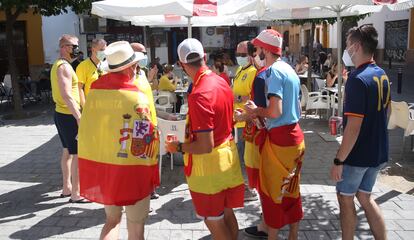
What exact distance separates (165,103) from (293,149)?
6036 mm

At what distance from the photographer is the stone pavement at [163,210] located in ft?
13.0

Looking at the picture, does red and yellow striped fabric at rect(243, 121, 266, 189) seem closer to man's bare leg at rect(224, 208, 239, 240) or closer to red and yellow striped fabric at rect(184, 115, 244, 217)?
man's bare leg at rect(224, 208, 239, 240)

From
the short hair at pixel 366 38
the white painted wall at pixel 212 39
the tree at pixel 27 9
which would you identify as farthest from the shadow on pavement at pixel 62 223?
the white painted wall at pixel 212 39

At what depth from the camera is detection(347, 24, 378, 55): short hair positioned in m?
2.95

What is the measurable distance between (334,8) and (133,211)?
6341mm

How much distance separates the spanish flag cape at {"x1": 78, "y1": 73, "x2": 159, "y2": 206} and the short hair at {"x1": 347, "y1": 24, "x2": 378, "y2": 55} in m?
1.52

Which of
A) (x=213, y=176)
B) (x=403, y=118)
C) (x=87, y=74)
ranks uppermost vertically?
(x=87, y=74)

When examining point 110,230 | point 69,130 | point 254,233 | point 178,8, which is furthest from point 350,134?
point 178,8

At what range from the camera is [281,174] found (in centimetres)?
324

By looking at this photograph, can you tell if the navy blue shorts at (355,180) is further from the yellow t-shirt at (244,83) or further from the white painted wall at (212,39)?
the white painted wall at (212,39)

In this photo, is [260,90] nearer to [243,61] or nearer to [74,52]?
[243,61]

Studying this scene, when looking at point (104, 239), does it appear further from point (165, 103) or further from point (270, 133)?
point (165, 103)

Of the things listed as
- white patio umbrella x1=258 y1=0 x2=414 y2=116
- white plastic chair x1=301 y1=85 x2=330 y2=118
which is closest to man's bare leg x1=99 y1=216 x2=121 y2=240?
white patio umbrella x1=258 y1=0 x2=414 y2=116

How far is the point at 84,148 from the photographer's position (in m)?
2.79
